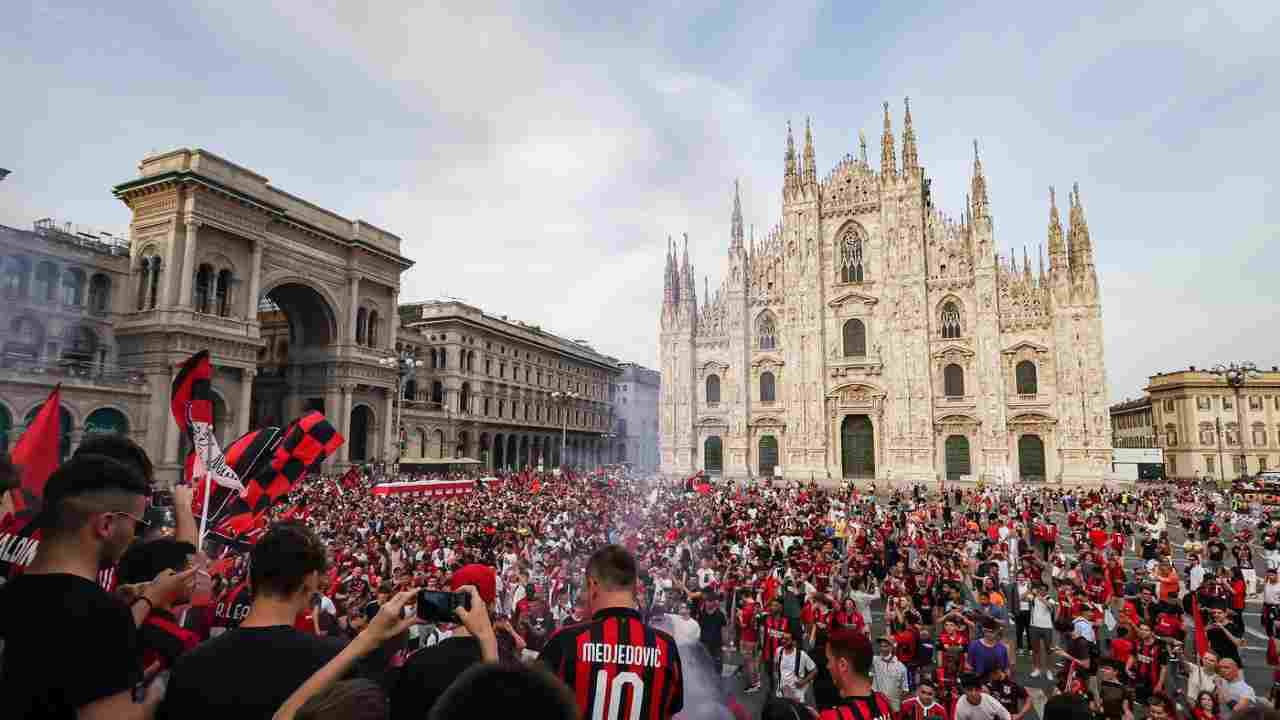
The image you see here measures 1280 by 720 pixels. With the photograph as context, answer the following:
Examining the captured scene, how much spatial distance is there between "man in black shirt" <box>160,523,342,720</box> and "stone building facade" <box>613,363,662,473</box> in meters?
59.7

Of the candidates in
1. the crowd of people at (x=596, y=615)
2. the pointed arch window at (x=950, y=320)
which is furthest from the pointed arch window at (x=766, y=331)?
the crowd of people at (x=596, y=615)

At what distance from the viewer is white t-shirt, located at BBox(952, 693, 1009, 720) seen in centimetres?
554

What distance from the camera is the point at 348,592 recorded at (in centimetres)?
970

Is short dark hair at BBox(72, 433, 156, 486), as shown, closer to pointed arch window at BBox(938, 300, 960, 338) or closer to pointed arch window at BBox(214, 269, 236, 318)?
pointed arch window at BBox(214, 269, 236, 318)

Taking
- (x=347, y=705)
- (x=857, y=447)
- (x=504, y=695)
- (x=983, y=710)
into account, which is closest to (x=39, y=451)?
(x=347, y=705)

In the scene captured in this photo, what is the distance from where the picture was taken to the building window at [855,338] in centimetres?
4031

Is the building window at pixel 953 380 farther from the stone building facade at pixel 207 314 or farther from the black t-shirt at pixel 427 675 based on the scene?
the black t-shirt at pixel 427 675

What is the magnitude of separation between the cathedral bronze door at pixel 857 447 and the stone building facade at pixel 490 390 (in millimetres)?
18277

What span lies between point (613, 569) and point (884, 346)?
39.1 meters

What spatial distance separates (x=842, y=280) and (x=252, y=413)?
3749cm

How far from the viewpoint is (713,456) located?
4222 centimetres

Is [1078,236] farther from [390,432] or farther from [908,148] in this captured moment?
[390,432]

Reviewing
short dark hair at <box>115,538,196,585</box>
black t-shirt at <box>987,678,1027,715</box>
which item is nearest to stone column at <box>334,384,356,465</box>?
short dark hair at <box>115,538,196,585</box>

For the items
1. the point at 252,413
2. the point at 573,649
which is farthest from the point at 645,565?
the point at 252,413
